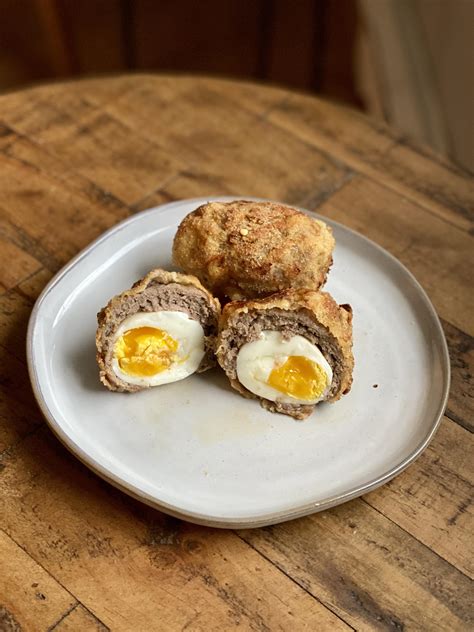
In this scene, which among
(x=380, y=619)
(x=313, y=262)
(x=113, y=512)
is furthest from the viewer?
(x=313, y=262)

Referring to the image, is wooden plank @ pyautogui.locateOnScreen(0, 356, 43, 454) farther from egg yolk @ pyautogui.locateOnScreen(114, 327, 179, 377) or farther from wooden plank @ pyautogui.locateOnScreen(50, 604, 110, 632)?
wooden plank @ pyautogui.locateOnScreen(50, 604, 110, 632)

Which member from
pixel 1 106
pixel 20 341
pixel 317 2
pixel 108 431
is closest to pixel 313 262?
pixel 108 431

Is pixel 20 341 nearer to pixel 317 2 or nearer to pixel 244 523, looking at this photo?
pixel 244 523

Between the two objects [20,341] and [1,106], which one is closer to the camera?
[20,341]

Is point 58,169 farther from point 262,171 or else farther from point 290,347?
point 290,347

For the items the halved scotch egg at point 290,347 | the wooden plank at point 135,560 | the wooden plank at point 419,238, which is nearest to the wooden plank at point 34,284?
the wooden plank at point 135,560

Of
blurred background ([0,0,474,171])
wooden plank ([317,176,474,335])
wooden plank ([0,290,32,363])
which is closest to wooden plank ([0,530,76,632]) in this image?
wooden plank ([0,290,32,363])

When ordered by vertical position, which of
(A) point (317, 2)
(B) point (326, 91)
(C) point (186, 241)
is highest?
(C) point (186, 241)
